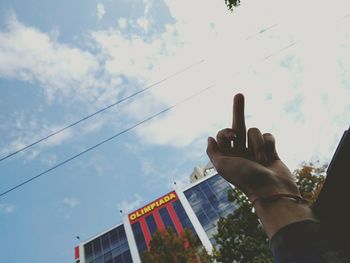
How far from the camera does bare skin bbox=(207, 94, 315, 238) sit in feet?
4.29

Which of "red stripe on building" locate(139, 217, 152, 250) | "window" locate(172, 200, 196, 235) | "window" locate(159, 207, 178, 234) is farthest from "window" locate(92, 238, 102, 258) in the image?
"window" locate(172, 200, 196, 235)

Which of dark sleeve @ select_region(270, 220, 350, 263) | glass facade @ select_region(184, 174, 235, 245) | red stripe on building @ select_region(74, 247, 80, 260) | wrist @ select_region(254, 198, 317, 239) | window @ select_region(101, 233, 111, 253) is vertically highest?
red stripe on building @ select_region(74, 247, 80, 260)

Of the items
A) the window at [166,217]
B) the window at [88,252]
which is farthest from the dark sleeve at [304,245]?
the window at [88,252]

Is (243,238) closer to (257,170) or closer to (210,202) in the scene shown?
(257,170)

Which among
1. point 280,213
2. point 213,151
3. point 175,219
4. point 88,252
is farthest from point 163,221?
point 280,213

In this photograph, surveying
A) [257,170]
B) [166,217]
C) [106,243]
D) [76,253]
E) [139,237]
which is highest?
[76,253]

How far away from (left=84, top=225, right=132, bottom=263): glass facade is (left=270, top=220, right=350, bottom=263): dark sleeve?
37009mm

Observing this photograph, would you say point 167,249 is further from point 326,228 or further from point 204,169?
point 204,169

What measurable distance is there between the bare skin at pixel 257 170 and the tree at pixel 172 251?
17014 millimetres

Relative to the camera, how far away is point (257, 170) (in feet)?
5.07

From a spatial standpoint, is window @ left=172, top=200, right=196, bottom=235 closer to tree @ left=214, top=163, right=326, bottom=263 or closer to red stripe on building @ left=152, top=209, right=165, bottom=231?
red stripe on building @ left=152, top=209, right=165, bottom=231

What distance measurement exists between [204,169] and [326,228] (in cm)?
5365

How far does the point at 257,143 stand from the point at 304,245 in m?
0.79

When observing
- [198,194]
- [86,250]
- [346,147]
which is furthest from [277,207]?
[86,250]
